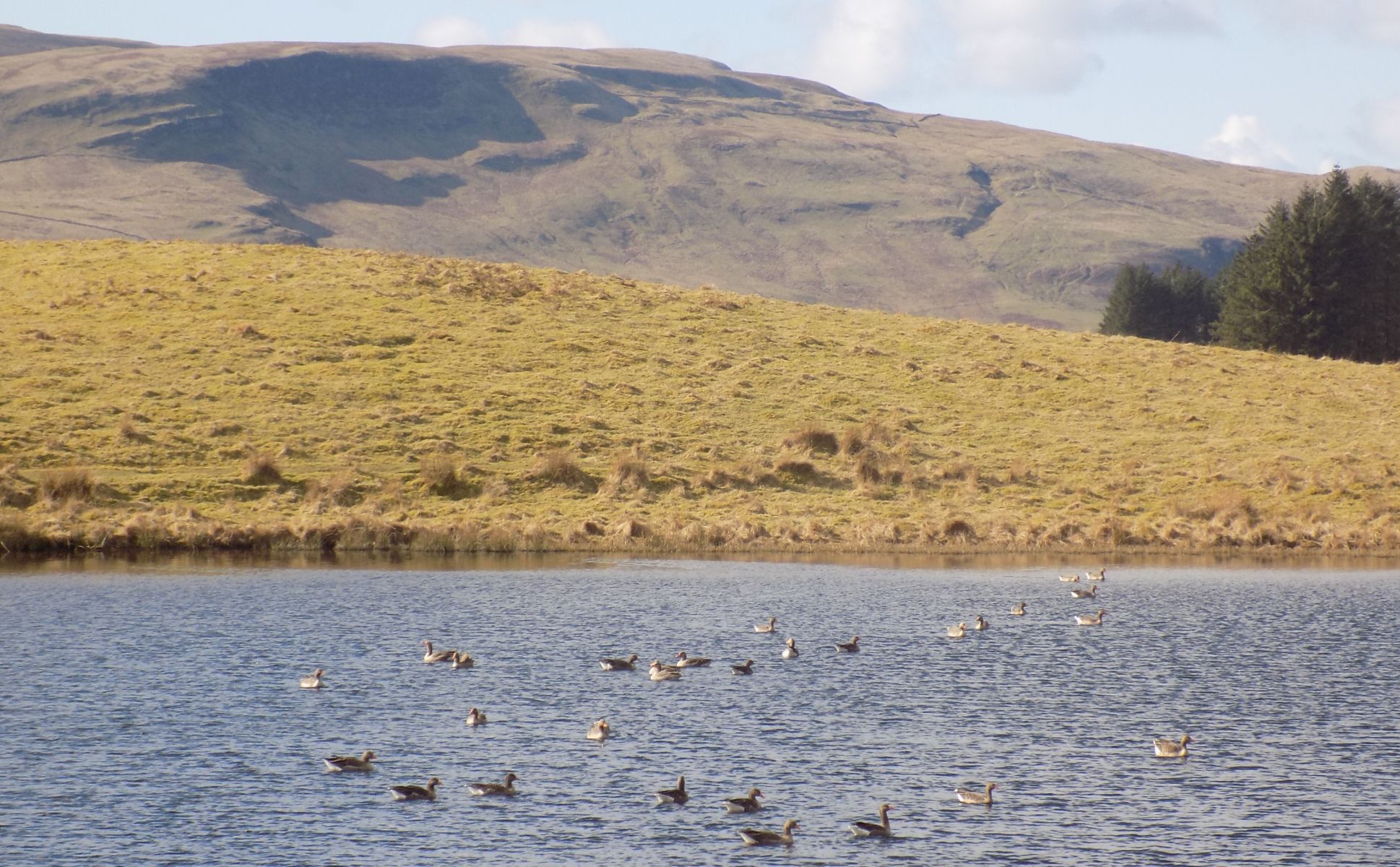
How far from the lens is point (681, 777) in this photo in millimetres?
25219

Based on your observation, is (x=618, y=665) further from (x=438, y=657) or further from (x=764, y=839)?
(x=764, y=839)

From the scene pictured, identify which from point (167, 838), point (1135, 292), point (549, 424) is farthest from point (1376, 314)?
point (167, 838)

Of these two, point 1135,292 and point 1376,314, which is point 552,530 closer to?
point 1376,314

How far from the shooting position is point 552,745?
95.2ft

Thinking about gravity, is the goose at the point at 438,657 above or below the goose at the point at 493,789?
above

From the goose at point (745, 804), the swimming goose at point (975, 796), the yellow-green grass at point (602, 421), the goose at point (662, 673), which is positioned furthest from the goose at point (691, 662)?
the yellow-green grass at point (602, 421)

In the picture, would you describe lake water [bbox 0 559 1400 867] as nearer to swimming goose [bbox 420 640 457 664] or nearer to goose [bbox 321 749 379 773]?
goose [bbox 321 749 379 773]

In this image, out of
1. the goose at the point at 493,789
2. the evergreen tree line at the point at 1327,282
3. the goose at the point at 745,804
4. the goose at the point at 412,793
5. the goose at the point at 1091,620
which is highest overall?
the evergreen tree line at the point at 1327,282

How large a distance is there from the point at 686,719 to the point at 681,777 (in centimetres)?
632

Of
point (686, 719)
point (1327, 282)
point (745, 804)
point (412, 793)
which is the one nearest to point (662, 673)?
point (686, 719)

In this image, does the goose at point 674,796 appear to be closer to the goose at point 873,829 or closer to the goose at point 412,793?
the goose at point 873,829

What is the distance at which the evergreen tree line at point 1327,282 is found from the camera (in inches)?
4060

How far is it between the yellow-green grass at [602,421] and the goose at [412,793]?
31.1 metres

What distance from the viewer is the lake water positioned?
2334cm
